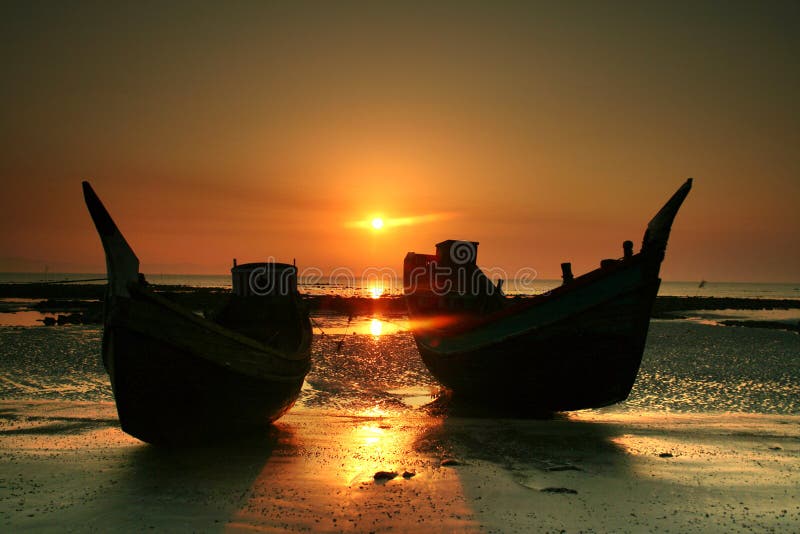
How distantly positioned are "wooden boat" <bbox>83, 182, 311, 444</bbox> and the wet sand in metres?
0.55

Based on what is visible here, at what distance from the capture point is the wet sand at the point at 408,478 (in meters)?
6.11

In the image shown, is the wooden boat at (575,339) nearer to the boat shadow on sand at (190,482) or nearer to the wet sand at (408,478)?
the wet sand at (408,478)

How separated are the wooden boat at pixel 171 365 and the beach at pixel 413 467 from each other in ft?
1.84

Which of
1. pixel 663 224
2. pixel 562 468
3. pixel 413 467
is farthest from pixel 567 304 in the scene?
pixel 413 467

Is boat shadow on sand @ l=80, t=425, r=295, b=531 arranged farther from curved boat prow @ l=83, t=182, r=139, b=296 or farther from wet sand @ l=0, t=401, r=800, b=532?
curved boat prow @ l=83, t=182, r=139, b=296

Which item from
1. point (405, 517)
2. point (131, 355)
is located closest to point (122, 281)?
point (131, 355)

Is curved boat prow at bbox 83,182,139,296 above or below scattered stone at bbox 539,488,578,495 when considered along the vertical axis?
above

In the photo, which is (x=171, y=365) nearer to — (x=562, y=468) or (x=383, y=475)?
(x=383, y=475)

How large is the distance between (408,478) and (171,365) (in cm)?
391

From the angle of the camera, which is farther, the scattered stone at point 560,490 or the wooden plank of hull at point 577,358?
the wooden plank of hull at point 577,358

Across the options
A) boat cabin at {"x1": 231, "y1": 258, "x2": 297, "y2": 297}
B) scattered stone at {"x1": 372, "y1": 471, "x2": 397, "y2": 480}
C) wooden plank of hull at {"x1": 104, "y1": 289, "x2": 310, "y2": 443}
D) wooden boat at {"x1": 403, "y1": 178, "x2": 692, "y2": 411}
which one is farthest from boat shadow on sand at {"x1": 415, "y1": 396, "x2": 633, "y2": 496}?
boat cabin at {"x1": 231, "y1": 258, "x2": 297, "y2": 297}

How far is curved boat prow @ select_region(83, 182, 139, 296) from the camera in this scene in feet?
25.1

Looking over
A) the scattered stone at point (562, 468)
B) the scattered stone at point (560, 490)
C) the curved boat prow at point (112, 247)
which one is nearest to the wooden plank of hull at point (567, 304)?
the scattered stone at point (562, 468)

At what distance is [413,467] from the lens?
7.95m
